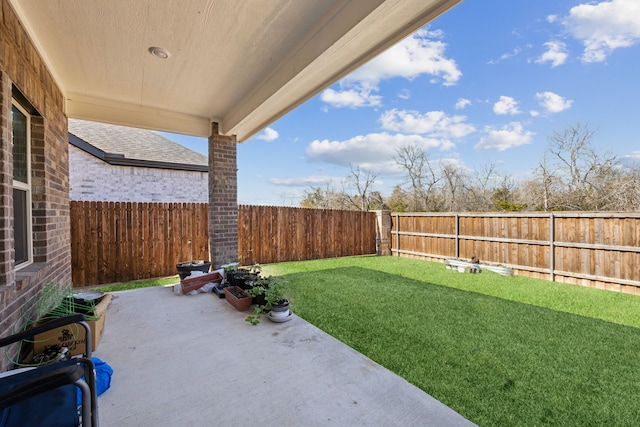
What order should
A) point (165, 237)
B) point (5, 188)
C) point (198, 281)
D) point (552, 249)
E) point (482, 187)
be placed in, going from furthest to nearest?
point (482, 187)
point (165, 237)
point (552, 249)
point (198, 281)
point (5, 188)

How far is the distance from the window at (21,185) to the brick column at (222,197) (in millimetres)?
2647

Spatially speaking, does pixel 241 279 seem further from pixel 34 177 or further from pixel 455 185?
pixel 455 185

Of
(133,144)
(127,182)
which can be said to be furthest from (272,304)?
(133,144)

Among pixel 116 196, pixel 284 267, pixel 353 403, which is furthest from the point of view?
pixel 116 196

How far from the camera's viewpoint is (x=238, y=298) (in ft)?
11.7

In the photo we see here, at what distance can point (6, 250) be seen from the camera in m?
1.96

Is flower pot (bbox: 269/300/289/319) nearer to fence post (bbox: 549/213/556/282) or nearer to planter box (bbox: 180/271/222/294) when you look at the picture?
planter box (bbox: 180/271/222/294)

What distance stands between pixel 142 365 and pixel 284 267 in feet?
16.1

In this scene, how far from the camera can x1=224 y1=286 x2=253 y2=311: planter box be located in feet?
11.5

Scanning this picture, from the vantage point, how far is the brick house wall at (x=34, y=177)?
76.5 inches

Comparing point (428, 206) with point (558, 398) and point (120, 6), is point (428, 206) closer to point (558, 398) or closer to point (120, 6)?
point (558, 398)

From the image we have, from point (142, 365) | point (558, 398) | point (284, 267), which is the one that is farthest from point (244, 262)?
point (558, 398)

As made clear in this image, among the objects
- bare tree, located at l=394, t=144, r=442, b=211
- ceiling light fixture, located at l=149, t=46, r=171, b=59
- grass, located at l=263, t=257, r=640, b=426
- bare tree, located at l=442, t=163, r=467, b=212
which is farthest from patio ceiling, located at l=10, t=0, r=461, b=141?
bare tree, located at l=442, t=163, r=467, b=212

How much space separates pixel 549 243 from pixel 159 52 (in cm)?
748
